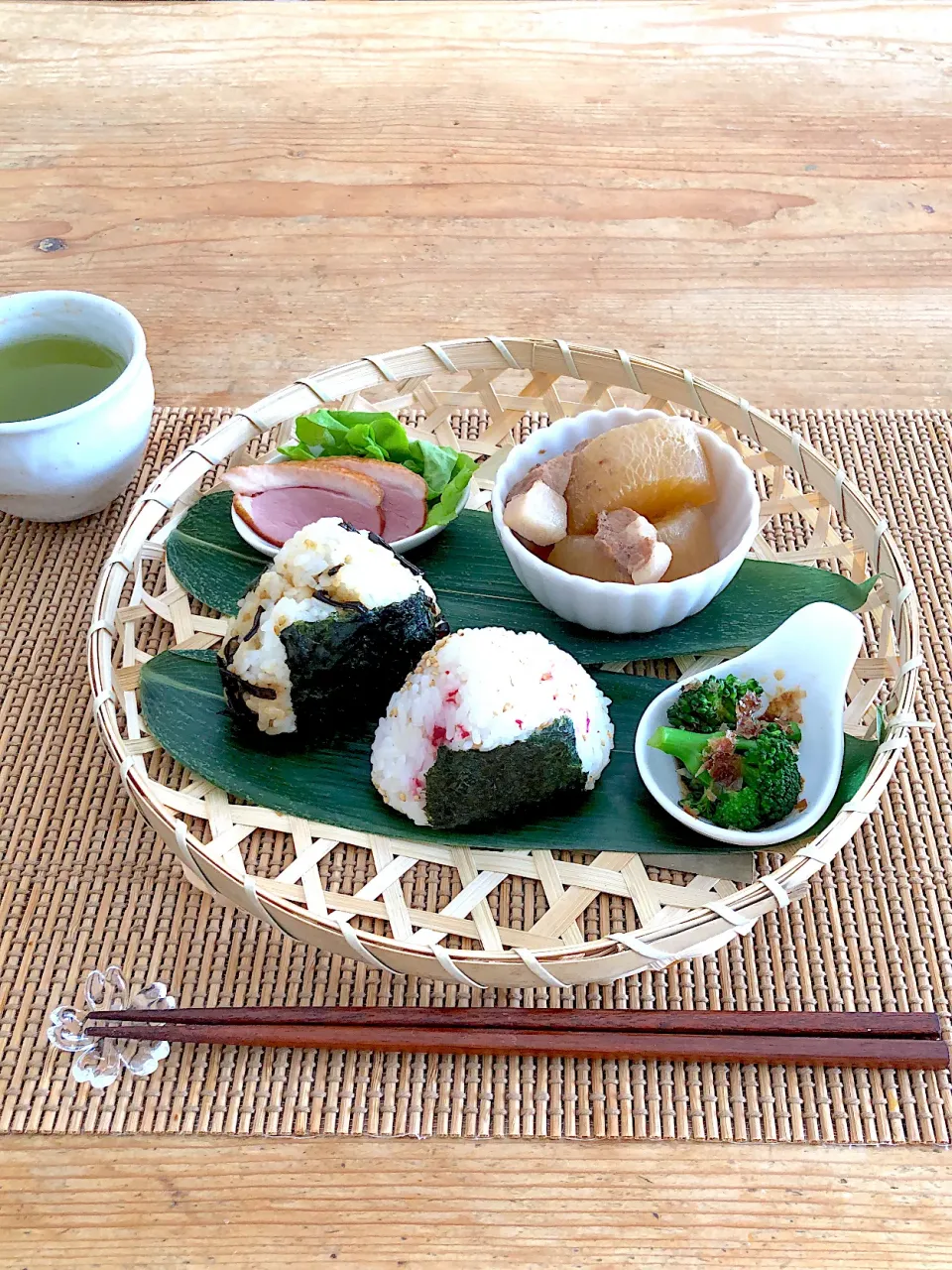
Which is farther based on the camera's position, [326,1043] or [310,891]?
[310,891]

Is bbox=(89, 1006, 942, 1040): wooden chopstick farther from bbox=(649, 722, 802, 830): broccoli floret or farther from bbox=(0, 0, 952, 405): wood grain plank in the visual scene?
bbox=(0, 0, 952, 405): wood grain plank

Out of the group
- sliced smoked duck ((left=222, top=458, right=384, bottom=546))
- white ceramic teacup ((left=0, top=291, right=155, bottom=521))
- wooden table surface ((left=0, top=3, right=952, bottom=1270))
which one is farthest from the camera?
wooden table surface ((left=0, top=3, right=952, bottom=1270))

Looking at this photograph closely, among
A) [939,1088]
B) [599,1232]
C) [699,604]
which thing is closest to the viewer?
[599,1232]

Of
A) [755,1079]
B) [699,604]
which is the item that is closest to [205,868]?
[755,1079]

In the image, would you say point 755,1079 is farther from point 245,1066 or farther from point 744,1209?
point 245,1066

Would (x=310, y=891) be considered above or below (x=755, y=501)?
below

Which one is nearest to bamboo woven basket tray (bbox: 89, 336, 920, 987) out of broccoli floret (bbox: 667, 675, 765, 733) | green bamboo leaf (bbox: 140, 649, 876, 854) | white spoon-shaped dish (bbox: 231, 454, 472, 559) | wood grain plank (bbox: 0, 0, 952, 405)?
green bamboo leaf (bbox: 140, 649, 876, 854)
